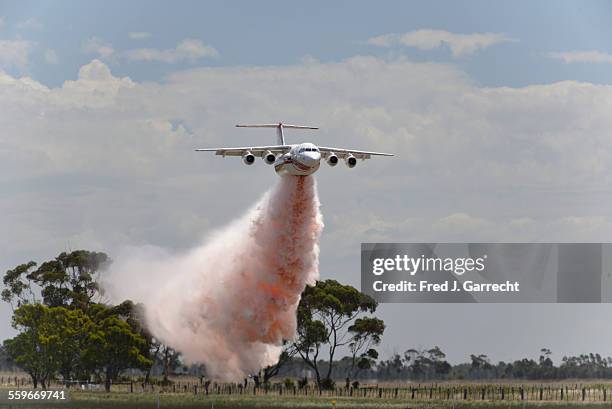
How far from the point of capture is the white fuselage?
68062mm

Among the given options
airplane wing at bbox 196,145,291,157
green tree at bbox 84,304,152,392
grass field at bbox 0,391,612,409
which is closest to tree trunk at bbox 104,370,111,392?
green tree at bbox 84,304,152,392

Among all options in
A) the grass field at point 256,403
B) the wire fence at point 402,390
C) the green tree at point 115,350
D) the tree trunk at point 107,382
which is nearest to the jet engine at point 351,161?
the grass field at point 256,403

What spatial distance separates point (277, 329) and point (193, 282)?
8863mm

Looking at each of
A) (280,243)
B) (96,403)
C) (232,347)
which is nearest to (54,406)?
(96,403)

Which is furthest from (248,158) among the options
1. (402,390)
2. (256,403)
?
(402,390)

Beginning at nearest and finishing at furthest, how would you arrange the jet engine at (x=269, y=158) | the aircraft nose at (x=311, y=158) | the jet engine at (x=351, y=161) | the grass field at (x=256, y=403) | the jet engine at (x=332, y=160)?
the aircraft nose at (x=311, y=158)
the jet engine at (x=269, y=158)
the jet engine at (x=332, y=160)
the jet engine at (x=351, y=161)
the grass field at (x=256, y=403)

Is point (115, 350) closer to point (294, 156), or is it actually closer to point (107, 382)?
point (107, 382)

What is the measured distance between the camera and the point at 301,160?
68125mm

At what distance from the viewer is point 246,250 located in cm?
7956

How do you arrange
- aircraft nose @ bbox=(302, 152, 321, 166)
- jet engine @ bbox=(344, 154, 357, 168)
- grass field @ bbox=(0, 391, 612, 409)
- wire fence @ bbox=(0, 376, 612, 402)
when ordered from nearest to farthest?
aircraft nose @ bbox=(302, 152, 321, 166) → jet engine @ bbox=(344, 154, 357, 168) → grass field @ bbox=(0, 391, 612, 409) → wire fence @ bbox=(0, 376, 612, 402)

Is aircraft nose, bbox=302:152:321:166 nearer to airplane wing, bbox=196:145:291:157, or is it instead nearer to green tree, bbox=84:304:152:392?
airplane wing, bbox=196:145:291:157

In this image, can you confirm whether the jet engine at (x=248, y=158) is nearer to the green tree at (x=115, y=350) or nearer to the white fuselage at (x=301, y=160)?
the white fuselage at (x=301, y=160)

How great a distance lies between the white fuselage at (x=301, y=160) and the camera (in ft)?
223

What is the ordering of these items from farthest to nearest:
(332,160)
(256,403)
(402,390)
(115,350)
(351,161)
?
(115,350) → (402,390) → (256,403) → (351,161) → (332,160)
